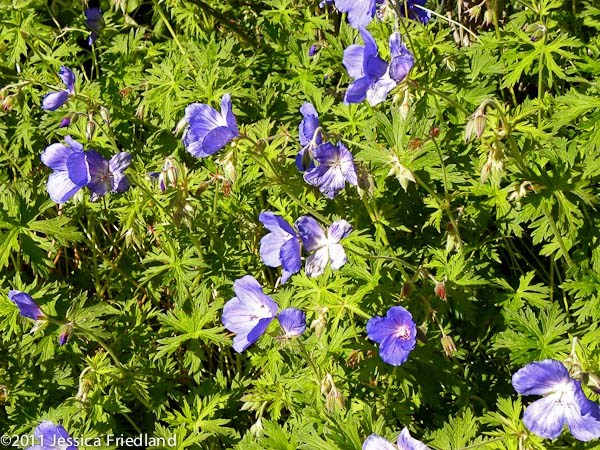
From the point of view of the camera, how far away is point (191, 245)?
300cm

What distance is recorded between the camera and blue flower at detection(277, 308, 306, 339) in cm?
226

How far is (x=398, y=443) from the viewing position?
6.84 ft

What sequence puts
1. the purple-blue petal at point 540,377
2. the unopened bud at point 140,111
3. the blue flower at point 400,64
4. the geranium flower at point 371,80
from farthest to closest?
the unopened bud at point 140,111 < the geranium flower at point 371,80 < the blue flower at point 400,64 < the purple-blue petal at point 540,377

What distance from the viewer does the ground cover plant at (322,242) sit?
2355 millimetres

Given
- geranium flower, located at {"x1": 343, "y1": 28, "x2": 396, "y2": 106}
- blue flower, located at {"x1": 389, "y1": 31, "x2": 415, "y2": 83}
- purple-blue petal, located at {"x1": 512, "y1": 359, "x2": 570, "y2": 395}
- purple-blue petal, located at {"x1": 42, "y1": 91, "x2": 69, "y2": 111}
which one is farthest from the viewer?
purple-blue petal, located at {"x1": 42, "y1": 91, "x2": 69, "y2": 111}

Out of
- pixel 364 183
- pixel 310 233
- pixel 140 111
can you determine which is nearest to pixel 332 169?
pixel 364 183

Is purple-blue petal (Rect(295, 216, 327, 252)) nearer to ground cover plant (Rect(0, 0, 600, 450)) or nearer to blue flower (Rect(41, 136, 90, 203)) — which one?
ground cover plant (Rect(0, 0, 600, 450))

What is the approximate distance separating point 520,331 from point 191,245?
1.24 meters

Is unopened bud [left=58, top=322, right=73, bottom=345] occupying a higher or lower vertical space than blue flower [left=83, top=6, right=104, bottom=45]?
lower

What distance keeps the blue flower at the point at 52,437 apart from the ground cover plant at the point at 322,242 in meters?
0.01

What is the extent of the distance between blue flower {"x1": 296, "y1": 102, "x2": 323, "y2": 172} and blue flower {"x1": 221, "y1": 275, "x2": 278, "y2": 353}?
0.39 metres

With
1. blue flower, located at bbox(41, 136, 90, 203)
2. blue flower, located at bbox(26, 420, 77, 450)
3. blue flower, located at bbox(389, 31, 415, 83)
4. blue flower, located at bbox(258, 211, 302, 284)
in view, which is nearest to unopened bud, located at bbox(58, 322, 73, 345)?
blue flower, located at bbox(26, 420, 77, 450)

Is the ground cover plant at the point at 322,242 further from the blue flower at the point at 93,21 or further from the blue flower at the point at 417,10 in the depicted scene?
the blue flower at the point at 93,21

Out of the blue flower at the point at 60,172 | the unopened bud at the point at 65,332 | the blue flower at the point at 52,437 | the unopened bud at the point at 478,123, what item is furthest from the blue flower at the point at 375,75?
the blue flower at the point at 52,437
